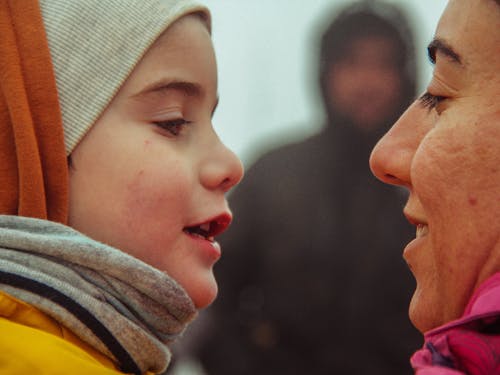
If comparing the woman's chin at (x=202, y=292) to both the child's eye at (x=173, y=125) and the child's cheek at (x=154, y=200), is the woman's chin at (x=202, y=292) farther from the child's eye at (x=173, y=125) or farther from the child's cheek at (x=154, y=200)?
the child's eye at (x=173, y=125)

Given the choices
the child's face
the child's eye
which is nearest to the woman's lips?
the child's face

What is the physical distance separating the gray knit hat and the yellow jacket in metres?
0.47

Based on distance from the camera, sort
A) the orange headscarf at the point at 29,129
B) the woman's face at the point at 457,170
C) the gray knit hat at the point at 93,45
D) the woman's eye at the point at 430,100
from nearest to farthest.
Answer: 1. the woman's face at the point at 457,170
2. the woman's eye at the point at 430,100
3. the orange headscarf at the point at 29,129
4. the gray knit hat at the point at 93,45

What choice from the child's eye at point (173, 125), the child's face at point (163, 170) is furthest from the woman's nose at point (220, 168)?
the child's eye at point (173, 125)

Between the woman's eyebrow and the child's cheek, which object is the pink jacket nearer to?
the woman's eyebrow

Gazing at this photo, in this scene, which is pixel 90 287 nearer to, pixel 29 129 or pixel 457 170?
pixel 29 129

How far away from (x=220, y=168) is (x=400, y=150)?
54cm

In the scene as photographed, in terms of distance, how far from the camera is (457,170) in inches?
85.5

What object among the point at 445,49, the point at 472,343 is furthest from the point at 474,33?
the point at 472,343

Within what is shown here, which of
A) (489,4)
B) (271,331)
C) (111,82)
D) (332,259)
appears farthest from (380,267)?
(489,4)

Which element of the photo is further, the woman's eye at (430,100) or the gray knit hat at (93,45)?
the gray knit hat at (93,45)

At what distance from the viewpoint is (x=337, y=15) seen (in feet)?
18.3

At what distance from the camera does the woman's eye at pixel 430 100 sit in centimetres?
235

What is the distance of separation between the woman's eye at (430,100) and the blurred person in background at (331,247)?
232cm
